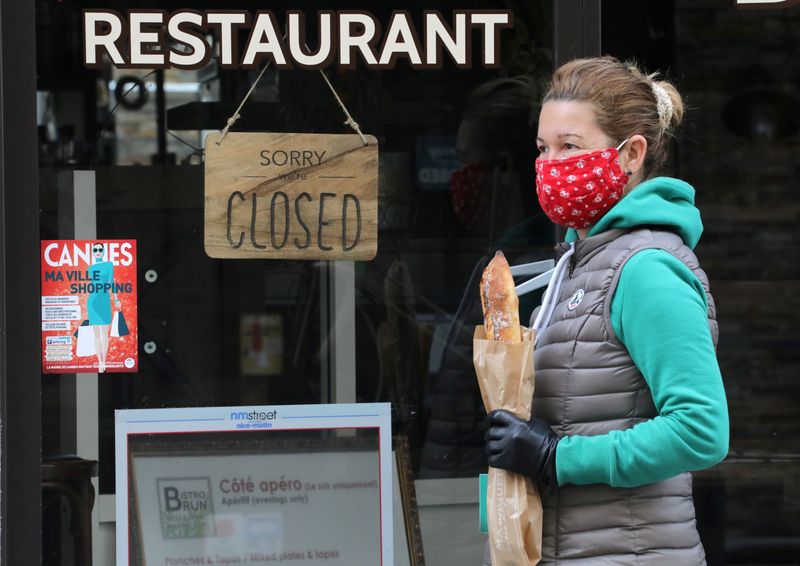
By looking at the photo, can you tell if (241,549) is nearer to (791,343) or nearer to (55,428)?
(55,428)

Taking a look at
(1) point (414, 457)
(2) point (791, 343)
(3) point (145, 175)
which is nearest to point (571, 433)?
(1) point (414, 457)

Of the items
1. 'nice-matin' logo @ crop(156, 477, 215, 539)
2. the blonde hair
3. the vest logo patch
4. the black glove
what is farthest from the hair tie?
'nice-matin' logo @ crop(156, 477, 215, 539)

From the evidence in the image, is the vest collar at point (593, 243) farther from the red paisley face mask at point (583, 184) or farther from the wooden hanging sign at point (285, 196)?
the wooden hanging sign at point (285, 196)

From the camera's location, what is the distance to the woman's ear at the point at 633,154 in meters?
2.24

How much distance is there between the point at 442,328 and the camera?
A: 11.7 ft

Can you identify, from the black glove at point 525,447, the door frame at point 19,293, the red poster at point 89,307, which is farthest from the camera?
the red poster at point 89,307

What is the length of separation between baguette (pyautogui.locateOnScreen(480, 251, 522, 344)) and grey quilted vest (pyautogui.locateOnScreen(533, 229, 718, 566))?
0.29 feet

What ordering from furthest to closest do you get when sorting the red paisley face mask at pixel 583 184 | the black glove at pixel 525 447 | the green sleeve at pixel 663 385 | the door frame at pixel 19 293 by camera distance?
the door frame at pixel 19 293, the red paisley face mask at pixel 583 184, the black glove at pixel 525 447, the green sleeve at pixel 663 385

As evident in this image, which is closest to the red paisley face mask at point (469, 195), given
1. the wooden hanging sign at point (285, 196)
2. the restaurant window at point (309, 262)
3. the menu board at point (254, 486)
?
the restaurant window at point (309, 262)

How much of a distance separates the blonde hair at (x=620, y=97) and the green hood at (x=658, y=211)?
0.32 feet

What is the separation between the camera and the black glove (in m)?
2.10

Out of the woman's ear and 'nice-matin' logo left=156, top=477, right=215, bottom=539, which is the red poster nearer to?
'nice-matin' logo left=156, top=477, right=215, bottom=539

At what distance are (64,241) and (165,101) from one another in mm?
593

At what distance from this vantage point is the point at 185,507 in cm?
339
